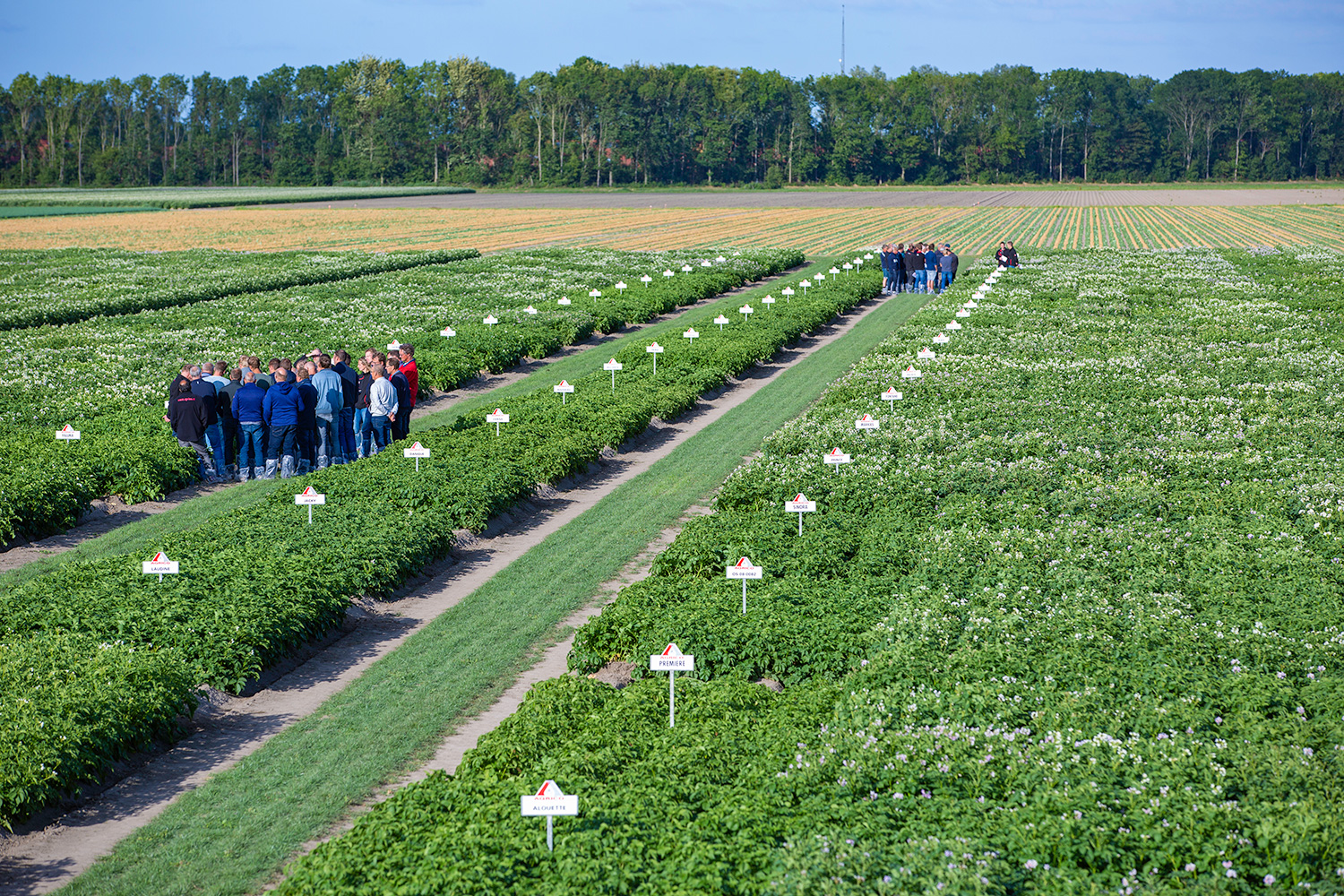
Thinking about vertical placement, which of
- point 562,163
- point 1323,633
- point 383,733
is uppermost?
point 562,163

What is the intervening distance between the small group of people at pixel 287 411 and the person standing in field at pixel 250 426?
0.05ft

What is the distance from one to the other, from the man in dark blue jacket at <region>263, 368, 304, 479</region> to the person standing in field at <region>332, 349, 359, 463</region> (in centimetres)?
98

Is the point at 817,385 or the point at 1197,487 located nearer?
the point at 1197,487

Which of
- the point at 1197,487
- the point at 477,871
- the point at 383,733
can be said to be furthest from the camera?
the point at 1197,487

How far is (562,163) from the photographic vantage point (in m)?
158

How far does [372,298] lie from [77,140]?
154 m

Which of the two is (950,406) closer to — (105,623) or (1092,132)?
(105,623)

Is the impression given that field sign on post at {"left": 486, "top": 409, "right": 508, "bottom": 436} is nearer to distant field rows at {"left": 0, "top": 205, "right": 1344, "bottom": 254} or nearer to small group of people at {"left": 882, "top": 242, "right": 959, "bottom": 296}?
small group of people at {"left": 882, "top": 242, "right": 959, "bottom": 296}

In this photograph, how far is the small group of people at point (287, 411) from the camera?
19.4 meters

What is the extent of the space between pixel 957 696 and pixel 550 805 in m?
3.81

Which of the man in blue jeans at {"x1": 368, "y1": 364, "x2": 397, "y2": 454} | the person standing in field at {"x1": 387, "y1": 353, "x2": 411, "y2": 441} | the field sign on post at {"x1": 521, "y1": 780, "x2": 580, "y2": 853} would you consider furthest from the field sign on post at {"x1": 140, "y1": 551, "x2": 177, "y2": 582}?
the person standing in field at {"x1": 387, "y1": 353, "x2": 411, "y2": 441}

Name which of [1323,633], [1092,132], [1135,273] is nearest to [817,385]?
[1323,633]

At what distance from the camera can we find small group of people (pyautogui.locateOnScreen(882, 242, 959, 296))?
4766cm

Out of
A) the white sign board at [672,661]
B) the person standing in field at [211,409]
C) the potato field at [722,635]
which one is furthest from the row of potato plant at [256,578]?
the white sign board at [672,661]
